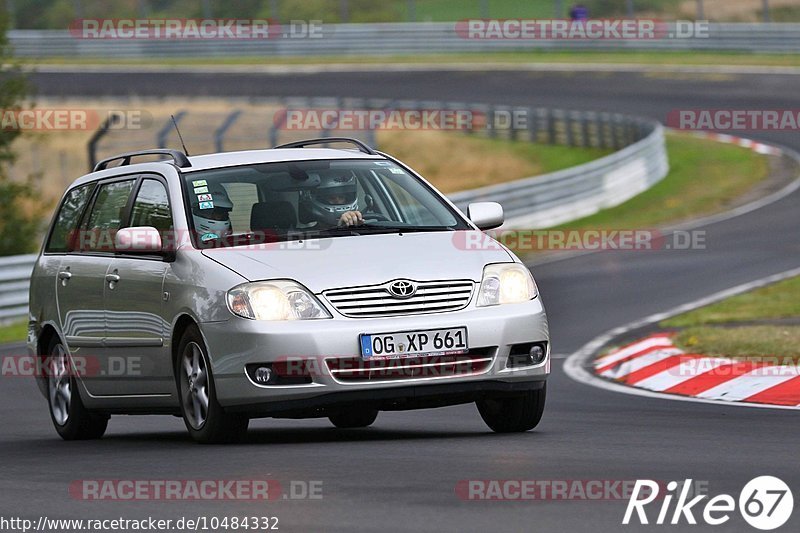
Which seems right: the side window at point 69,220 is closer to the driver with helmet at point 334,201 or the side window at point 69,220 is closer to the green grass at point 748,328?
the driver with helmet at point 334,201

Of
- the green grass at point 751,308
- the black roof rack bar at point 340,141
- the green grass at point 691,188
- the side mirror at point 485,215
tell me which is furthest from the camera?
the green grass at point 691,188

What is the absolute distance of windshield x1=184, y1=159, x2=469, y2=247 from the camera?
30.5 ft

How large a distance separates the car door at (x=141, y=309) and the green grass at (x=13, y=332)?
9578 millimetres

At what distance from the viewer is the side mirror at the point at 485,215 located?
977 centimetres

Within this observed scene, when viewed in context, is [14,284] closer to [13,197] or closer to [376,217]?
[13,197]

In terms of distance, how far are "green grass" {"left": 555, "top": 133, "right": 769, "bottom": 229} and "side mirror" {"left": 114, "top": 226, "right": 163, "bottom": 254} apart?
57.4 feet

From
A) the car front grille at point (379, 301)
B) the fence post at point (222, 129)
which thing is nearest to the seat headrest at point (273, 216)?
the car front grille at point (379, 301)

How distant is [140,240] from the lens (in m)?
9.31

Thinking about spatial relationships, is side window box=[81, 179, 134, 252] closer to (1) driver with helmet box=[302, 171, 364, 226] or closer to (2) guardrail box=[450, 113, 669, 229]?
(1) driver with helmet box=[302, 171, 364, 226]

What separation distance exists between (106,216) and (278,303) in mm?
2306

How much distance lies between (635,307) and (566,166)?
18.6 meters

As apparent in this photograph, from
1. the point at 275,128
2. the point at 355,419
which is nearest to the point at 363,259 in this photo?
the point at 355,419

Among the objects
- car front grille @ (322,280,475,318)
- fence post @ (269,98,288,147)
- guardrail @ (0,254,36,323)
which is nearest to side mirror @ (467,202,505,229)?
car front grille @ (322,280,475,318)

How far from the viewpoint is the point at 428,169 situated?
123 feet
